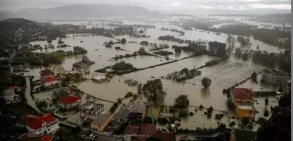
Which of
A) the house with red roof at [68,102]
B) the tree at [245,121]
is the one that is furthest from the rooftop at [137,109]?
the tree at [245,121]

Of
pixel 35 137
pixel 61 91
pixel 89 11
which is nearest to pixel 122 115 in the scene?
pixel 35 137

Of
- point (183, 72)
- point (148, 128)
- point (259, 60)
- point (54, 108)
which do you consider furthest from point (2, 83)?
point (259, 60)

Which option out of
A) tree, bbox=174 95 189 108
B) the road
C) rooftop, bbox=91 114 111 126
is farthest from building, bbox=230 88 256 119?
the road

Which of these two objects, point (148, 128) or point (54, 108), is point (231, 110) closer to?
point (148, 128)

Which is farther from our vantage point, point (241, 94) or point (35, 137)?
point (241, 94)

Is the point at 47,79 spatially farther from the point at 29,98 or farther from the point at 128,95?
the point at 128,95

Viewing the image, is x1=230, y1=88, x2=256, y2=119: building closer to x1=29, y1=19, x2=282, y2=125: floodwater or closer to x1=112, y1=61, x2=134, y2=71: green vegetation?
x1=29, y1=19, x2=282, y2=125: floodwater

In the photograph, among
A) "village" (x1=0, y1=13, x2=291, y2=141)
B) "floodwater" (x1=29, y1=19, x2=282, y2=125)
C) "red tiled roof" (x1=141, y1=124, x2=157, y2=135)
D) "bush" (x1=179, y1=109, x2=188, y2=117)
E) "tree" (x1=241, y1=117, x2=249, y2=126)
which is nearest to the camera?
"red tiled roof" (x1=141, y1=124, x2=157, y2=135)
